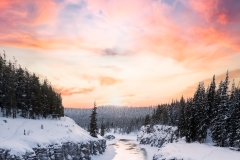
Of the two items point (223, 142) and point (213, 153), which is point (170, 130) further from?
point (213, 153)

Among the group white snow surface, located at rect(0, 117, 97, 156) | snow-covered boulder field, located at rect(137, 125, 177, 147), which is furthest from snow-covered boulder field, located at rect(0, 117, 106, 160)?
snow-covered boulder field, located at rect(137, 125, 177, 147)

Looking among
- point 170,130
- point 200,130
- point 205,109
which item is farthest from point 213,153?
point 170,130

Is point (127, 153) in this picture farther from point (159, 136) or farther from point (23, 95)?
point (23, 95)

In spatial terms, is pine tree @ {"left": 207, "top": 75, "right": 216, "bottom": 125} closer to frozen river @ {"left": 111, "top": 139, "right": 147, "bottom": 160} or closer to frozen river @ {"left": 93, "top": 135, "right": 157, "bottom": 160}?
frozen river @ {"left": 93, "top": 135, "right": 157, "bottom": 160}

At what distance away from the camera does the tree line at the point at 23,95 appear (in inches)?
2094

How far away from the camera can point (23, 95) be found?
197ft

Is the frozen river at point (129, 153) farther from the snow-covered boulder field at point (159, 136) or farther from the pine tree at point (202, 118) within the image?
the pine tree at point (202, 118)

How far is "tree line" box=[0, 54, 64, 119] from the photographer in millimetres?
53188

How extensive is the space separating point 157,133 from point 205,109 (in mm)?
44794

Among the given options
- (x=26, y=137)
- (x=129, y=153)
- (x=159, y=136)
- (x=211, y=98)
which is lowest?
(x=129, y=153)

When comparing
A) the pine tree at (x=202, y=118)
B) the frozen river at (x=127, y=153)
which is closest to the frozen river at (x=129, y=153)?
the frozen river at (x=127, y=153)

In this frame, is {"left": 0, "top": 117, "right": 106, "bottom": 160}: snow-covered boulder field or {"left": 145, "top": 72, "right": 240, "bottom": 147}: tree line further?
{"left": 145, "top": 72, "right": 240, "bottom": 147}: tree line

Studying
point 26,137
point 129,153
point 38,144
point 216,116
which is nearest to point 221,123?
point 216,116

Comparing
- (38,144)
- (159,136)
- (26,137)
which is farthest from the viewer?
(159,136)
